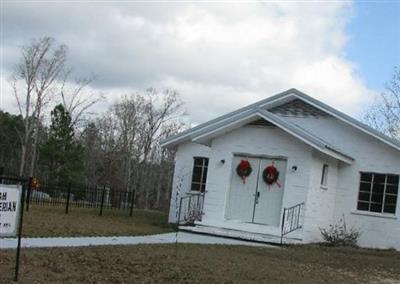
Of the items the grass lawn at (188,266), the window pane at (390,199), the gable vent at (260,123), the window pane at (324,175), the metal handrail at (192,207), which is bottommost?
the grass lawn at (188,266)

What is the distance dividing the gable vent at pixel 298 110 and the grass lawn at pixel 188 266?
8.42m

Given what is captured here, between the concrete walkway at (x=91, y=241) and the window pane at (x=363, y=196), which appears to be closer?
the concrete walkway at (x=91, y=241)

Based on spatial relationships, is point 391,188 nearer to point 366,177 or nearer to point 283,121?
point 366,177

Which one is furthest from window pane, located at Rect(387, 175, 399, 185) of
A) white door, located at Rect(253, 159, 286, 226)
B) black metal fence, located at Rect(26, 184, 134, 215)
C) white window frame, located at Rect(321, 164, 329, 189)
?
black metal fence, located at Rect(26, 184, 134, 215)

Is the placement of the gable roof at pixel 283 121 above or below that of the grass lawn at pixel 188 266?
above

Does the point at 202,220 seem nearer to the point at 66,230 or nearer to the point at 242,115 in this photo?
the point at 242,115

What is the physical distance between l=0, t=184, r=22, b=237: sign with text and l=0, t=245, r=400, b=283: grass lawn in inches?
28.4

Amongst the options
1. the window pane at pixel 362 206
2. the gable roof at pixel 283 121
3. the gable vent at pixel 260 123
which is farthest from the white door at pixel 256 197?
the window pane at pixel 362 206

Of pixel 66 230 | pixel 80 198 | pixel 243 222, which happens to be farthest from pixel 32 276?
pixel 80 198

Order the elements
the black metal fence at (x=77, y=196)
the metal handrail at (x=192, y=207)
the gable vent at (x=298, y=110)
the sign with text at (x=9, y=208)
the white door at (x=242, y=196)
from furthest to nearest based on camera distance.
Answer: the black metal fence at (x=77, y=196) < the gable vent at (x=298, y=110) < the metal handrail at (x=192, y=207) < the white door at (x=242, y=196) < the sign with text at (x=9, y=208)

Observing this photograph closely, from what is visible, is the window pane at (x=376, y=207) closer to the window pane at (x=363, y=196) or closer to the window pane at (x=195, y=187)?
the window pane at (x=363, y=196)

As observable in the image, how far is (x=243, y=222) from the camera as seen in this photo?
20953 mm

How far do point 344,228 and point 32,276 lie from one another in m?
15.8

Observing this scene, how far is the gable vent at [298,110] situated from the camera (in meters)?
24.0
